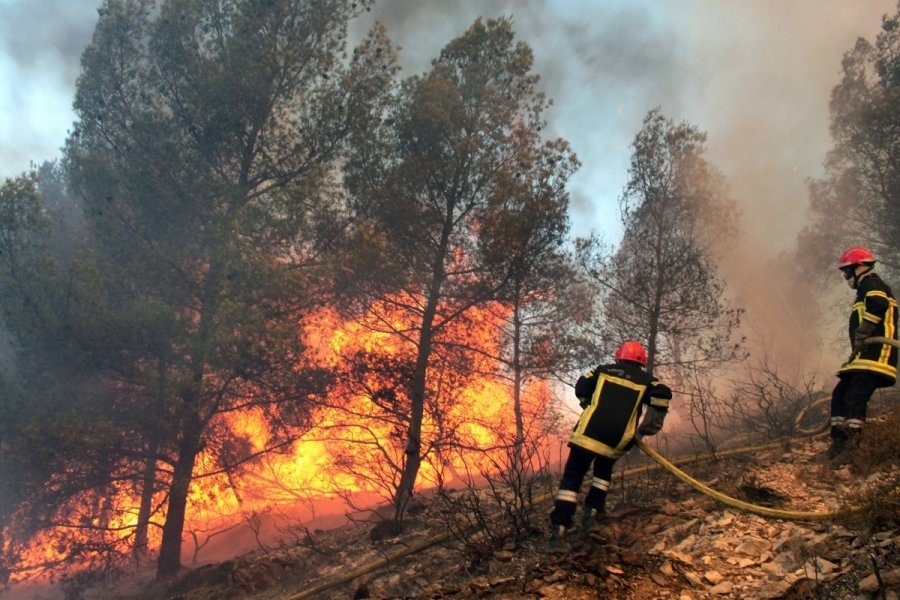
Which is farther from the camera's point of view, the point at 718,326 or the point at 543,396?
the point at 543,396

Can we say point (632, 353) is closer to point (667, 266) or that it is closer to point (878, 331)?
point (878, 331)

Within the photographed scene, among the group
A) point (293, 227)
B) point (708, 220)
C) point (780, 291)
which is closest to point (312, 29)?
point (293, 227)

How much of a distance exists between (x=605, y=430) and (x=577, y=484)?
55 cm

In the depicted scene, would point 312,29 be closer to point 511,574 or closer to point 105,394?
point 105,394

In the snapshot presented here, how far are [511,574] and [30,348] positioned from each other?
8385 mm

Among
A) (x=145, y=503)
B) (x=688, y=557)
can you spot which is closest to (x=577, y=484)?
(x=688, y=557)

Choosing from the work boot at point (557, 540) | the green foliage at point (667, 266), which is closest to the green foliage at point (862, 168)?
the green foliage at point (667, 266)

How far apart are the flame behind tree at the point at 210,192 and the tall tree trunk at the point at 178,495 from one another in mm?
24

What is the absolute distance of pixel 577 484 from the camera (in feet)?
14.3

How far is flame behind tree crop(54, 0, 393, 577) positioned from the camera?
27.8 feet

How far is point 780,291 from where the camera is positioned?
23.9m

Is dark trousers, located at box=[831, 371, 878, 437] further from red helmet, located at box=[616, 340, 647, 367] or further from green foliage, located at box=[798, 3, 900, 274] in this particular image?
green foliage, located at box=[798, 3, 900, 274]

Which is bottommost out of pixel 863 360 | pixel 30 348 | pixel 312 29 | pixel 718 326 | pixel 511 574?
pixel 511 574

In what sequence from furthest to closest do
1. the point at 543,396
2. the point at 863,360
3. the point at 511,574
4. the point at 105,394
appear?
the point at 543,396
the point at 105,394
the point at 863,360
the point at 511,574
